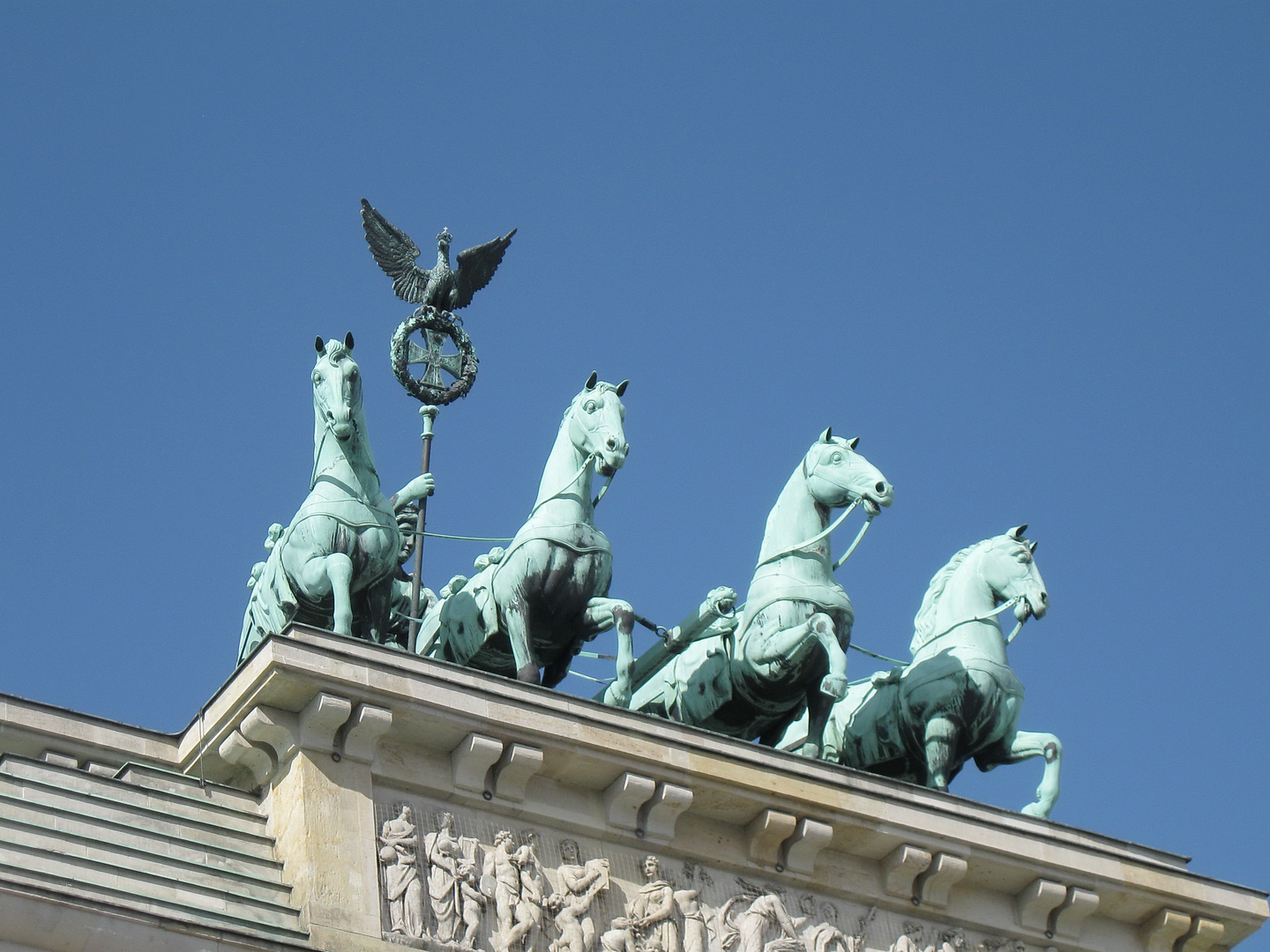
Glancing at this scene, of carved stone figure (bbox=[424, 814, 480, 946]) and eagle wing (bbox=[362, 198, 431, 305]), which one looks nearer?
carved stone figure (bbox=[424, 814, 480, 946])

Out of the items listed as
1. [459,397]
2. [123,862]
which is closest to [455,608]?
[459,397]

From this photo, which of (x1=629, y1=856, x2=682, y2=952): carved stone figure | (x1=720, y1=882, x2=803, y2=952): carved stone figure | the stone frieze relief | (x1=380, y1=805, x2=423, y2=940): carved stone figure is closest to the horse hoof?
the stone frieze relief

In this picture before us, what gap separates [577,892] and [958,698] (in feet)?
13.1

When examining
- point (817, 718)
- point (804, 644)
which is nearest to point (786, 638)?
point (804, 644)

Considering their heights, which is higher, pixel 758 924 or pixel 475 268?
pixel 475 268

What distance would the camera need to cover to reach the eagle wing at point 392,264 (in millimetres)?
24359

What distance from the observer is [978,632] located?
71.3 feet

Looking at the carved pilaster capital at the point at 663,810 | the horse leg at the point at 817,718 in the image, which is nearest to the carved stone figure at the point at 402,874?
the carved pilaster capital at the point at 663,810

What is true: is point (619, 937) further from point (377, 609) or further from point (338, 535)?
point (338, 535)

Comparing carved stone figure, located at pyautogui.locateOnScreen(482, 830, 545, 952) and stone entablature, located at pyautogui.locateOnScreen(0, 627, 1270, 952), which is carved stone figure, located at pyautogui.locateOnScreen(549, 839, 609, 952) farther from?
carved stone figure, located at pyautogui.locateOnScreen(482, 830, 545, 952)

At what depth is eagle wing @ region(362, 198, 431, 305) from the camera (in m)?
24.4

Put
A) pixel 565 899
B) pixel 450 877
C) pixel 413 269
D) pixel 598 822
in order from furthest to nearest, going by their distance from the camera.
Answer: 1. pixel 413 269
2. pixel 598 822
3. pixel 565 899
4. pixel 450 877

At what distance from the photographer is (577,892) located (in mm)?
18609

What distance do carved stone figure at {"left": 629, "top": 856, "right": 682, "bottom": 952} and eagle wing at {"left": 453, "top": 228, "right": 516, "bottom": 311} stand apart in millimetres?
6984
